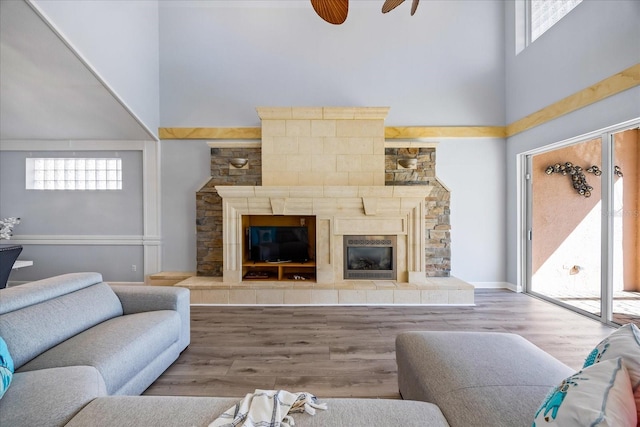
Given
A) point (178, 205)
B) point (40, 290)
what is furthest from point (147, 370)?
point (178, 205)

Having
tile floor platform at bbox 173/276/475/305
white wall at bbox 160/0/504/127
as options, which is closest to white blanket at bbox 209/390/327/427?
tile floor platform at bbox 173/276/475/305

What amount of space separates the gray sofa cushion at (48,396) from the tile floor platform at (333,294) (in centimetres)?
243

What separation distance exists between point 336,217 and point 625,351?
3.29 metres

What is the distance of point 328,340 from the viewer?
2717 millimetres

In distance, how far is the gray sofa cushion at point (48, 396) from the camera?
1118mm

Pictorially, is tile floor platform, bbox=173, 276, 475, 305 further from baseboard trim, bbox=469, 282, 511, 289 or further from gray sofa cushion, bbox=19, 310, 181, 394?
gray sofa cushion, bbox=19, 310, 181, 394

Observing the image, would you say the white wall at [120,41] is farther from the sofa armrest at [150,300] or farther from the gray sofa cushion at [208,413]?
the gray sofa cushion at [208,413]

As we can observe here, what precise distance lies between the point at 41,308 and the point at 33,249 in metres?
3.98

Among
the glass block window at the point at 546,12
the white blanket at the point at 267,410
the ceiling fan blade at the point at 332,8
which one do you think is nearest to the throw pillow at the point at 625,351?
the white blanket at the point at 267,410

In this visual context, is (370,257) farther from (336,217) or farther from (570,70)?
(570,70)

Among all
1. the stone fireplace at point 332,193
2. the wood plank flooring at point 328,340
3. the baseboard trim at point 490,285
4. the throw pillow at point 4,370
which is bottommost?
the wood plank flooring at point 328,340

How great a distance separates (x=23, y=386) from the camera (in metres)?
1.26

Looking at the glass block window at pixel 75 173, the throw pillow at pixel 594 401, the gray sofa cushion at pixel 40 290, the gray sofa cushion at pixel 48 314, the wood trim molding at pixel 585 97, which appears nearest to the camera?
the throw pillow at pixel 594 401

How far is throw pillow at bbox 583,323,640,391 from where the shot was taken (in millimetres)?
785
